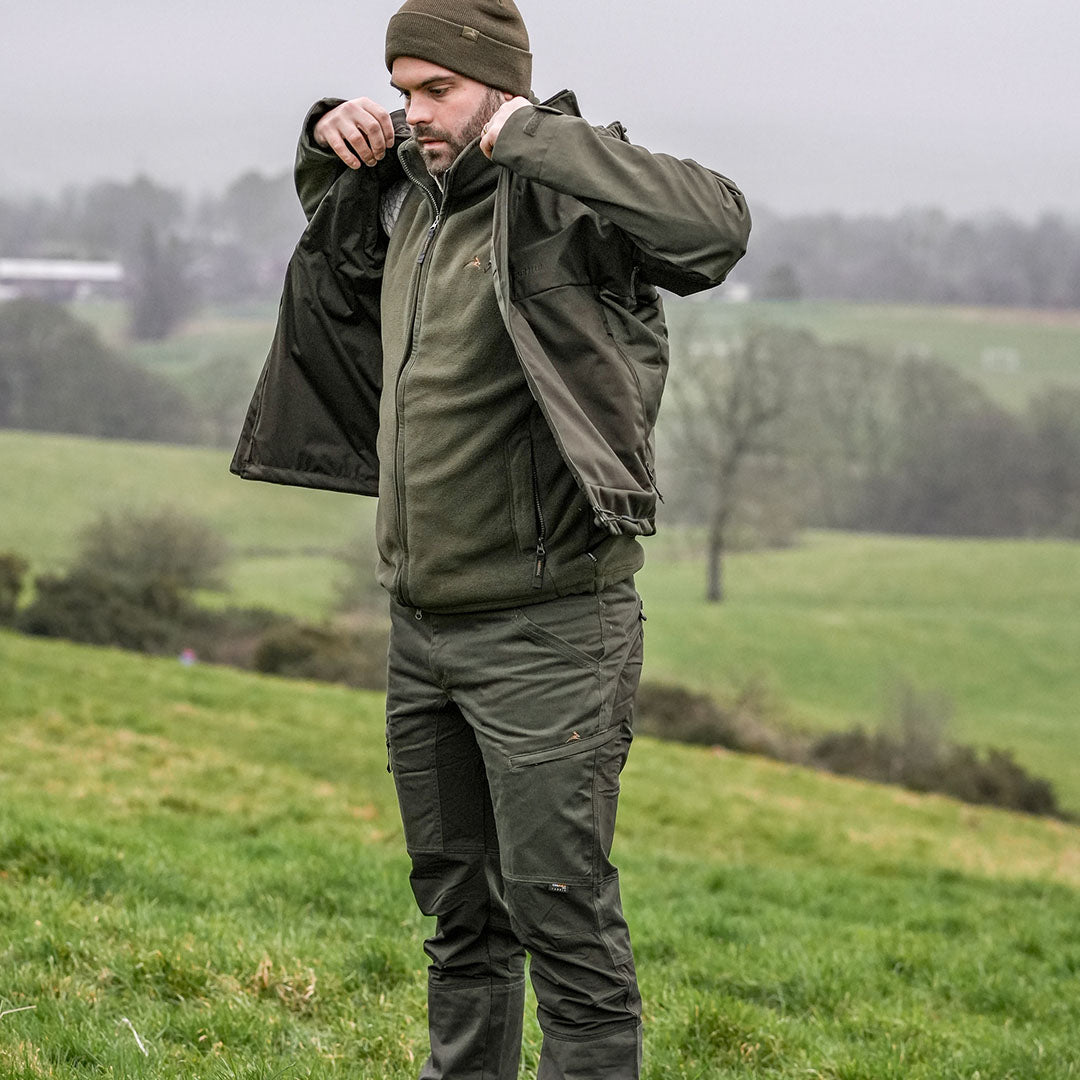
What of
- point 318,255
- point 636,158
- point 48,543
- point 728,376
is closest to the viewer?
point 636,158

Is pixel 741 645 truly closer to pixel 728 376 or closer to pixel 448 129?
pixel 728 376

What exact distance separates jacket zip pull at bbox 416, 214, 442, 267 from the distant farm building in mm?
75343

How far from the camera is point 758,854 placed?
16.2 m

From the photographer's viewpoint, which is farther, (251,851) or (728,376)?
(728,376)


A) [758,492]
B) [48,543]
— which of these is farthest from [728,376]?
[48,543]

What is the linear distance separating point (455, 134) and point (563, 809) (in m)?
1.77

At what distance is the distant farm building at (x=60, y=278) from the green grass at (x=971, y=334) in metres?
35.7

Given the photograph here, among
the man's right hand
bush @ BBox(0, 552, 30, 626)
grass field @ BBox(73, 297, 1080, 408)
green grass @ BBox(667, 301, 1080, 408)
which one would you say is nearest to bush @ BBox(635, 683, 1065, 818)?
bush @ BBox(0, 552, 30, 626)

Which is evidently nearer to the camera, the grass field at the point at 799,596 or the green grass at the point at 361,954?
the green grass at the point at 361,954

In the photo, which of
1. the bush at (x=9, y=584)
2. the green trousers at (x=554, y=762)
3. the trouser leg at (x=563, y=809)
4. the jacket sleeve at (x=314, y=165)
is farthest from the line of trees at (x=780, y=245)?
the trouser leg at (x=563, y=809)

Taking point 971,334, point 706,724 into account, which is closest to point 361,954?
point 706,724

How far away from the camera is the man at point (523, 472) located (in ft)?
10.0

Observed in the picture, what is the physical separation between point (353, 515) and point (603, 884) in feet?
181

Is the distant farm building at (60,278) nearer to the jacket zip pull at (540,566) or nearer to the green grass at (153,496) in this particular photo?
the green grass at (153,496)
